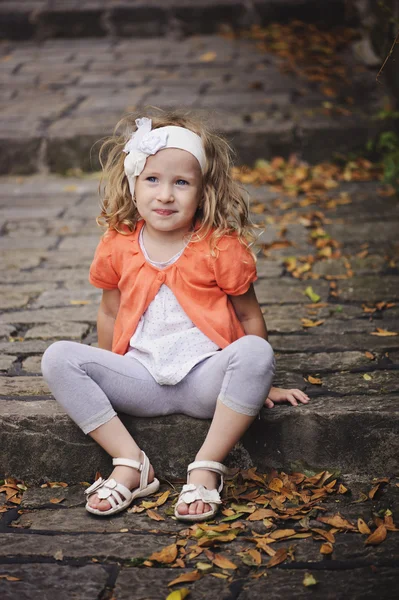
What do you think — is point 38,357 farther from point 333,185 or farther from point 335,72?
point 335,72

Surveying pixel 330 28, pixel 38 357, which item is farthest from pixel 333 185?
pixel 330 28

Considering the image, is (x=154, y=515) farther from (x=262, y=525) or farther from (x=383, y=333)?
(x=383, y=333)

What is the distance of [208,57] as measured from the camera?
8.51 m

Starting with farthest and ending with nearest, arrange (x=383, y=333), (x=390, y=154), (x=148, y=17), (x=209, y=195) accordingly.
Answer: (x=148, y=17), (x=390, y=154), (x=383, y=333), (x=209, y=195)

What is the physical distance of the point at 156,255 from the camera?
288cm

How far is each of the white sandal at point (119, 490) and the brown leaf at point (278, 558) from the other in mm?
545

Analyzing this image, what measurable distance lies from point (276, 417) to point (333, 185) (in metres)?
3.33

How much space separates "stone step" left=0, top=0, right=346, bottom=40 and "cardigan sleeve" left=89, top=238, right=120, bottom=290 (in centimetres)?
720

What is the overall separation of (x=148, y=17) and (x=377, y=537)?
8294 mm

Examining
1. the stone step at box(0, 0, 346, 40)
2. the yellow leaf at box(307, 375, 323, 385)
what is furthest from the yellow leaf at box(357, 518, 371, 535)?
the stone step at box(0, 0, 346, 40)

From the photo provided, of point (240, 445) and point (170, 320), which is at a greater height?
point (170, 320)

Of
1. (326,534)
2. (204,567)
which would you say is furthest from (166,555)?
(326,534)

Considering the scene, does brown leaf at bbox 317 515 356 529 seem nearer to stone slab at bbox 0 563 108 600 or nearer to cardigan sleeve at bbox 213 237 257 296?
stone slab at bbox 0 563 108 600

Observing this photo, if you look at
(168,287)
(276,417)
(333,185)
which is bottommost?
(333,185)
